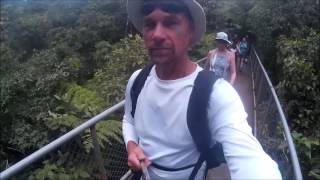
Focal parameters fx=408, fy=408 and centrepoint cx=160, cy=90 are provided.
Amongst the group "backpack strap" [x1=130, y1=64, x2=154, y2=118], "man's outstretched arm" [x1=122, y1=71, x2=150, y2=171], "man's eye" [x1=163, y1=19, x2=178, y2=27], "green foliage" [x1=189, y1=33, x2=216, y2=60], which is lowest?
"green foliage" [x1=189, y1=33, x2=216, y2=60]

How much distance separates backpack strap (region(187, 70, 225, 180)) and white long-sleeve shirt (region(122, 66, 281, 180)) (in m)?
0.02

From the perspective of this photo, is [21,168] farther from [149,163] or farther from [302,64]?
[302,64]

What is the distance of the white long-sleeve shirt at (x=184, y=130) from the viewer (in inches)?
50.4

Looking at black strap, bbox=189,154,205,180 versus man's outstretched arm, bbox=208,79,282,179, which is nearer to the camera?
man's outstretched arm, bbox=208,79,282,179

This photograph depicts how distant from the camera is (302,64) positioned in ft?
33.6

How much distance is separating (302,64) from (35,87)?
710 centimetres

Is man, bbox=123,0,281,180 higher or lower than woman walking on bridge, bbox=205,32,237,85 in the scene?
higher

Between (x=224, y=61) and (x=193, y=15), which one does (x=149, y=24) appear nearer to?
(x=193, y=15)

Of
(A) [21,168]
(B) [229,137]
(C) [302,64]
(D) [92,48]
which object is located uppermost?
(B) [229,137]

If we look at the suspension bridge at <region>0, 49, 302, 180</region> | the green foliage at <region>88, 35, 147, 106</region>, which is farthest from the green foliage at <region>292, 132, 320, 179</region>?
the green foliage at <region>88, 35, 147, 106</region>

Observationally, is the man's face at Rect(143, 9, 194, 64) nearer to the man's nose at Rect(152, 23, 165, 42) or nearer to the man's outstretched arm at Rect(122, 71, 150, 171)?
the man's nose at Rect(152, 23, 165, 42)

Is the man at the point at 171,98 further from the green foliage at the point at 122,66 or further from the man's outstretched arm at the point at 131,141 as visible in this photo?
the green foliage at the point at 122,66

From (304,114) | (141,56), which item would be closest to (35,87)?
(141,56)

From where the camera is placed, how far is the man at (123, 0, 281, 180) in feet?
4.75
